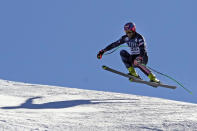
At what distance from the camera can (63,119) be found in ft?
26.4

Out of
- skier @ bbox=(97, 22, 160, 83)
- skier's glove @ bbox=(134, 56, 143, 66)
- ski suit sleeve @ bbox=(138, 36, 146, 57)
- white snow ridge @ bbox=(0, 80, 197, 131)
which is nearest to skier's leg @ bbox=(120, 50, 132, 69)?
skier @ bbox=(97, 22, 160, 83)

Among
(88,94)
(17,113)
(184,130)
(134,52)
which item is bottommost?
(184,130)

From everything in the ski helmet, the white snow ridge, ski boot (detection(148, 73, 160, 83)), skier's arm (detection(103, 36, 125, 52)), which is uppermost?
the ski helmet

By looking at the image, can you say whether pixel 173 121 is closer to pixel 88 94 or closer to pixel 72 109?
pixel 72 109

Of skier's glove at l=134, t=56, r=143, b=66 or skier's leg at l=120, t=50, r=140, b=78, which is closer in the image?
skier's glove at l=134, t=56, r=143, b=66

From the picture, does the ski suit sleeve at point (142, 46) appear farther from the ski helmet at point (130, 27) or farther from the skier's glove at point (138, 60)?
the ski helmet at point (130, 27)

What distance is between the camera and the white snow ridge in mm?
7508

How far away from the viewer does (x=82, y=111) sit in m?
9.30

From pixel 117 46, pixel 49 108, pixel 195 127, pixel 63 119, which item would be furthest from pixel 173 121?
pixel 117 46

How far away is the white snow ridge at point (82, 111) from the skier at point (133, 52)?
2.87ft

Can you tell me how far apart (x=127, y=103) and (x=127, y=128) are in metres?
3.23

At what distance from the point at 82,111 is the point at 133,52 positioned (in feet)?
9.95

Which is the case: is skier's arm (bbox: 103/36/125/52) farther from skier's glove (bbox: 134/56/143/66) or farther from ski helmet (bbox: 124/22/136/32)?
skier's glove (bbox: 134/56/143/66)

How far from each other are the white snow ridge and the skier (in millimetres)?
873
